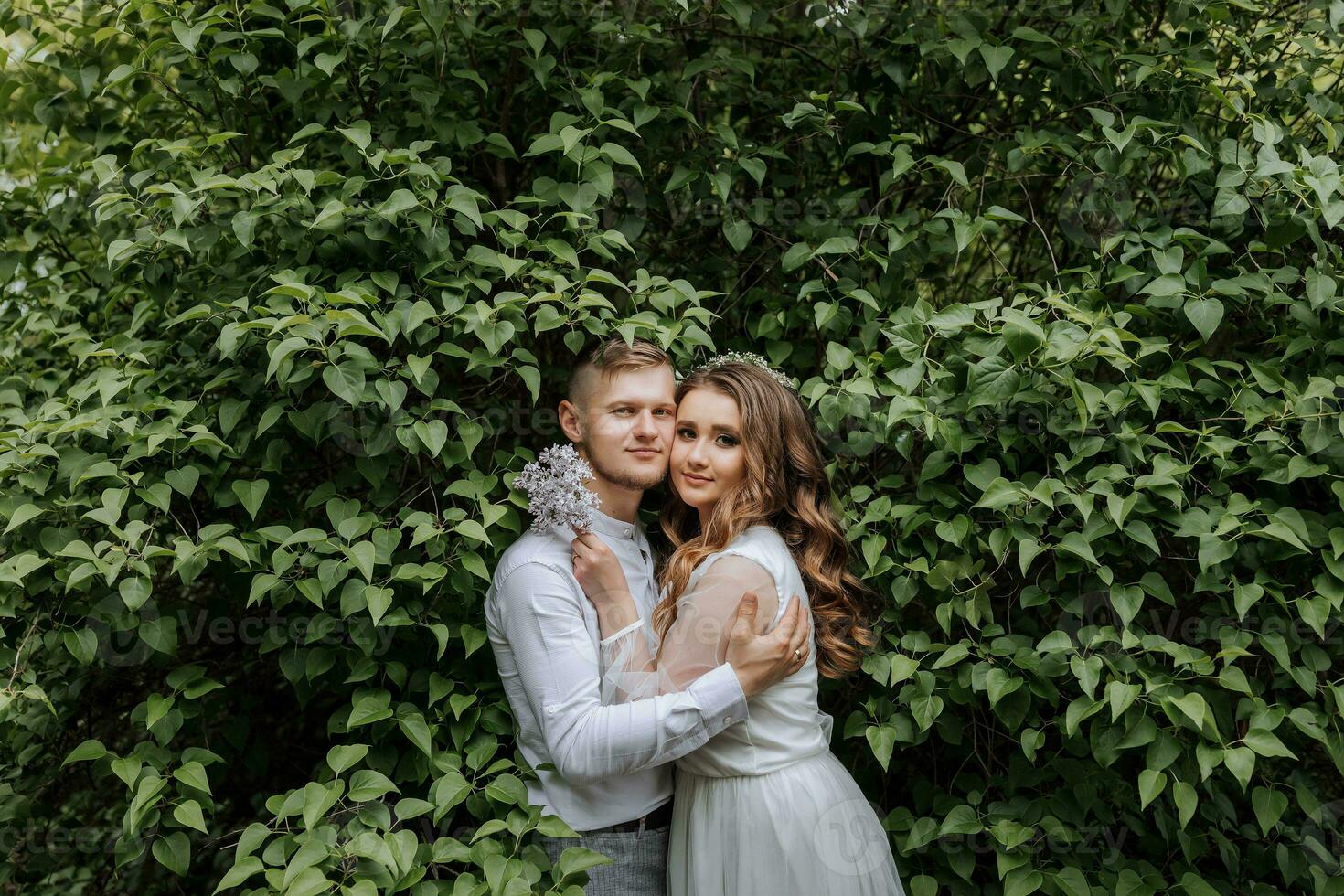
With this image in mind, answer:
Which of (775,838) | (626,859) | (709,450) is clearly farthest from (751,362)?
(626,859)

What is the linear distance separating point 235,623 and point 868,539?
1932mm

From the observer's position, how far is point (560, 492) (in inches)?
101

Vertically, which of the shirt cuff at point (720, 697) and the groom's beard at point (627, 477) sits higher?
the groom's beard at point (627, 477)

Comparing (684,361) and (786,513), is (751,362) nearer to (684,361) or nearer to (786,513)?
(684,361)

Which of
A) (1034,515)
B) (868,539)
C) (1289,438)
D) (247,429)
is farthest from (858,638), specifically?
(247,429)

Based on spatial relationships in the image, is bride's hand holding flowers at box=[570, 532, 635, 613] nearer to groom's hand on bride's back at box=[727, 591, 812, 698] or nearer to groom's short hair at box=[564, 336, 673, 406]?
groom's hand on bride's back at box=[727, 591, 812, 698]

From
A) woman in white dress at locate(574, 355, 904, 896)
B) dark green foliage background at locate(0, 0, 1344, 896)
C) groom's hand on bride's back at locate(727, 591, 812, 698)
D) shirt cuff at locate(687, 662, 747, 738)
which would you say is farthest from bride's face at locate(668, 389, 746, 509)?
shirt cuff at locate(687, 662, 747, 738)

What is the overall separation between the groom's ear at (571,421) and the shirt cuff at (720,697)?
0.81m

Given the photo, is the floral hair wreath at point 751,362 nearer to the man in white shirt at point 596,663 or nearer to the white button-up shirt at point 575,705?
the man in white shirt at point 596,663

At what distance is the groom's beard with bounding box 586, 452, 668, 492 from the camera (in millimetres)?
2754

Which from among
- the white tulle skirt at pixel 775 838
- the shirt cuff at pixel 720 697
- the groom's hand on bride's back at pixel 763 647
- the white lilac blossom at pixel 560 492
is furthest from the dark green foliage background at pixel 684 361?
the shirt cuff at pixel 720 697

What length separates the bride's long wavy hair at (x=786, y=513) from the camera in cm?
271

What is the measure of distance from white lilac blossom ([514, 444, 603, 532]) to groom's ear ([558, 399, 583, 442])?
216 mm

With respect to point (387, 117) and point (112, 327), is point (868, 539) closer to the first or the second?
point (387, 117)
